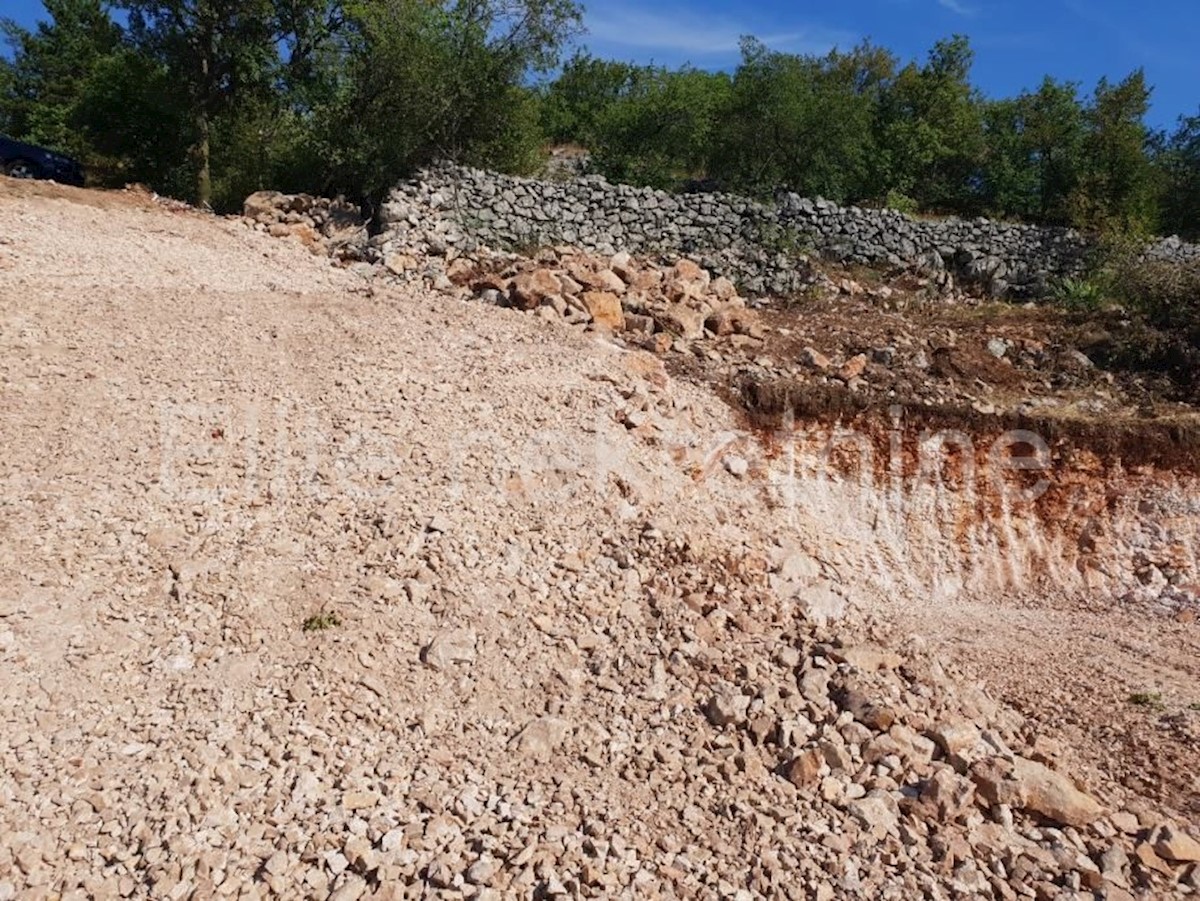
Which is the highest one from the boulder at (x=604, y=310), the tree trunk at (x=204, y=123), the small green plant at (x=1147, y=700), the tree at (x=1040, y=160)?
the tree at (x=1040, y=160)

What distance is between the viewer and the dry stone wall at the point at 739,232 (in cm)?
1275

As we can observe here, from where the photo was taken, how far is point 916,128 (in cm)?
2078

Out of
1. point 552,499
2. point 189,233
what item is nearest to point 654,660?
point 552,499

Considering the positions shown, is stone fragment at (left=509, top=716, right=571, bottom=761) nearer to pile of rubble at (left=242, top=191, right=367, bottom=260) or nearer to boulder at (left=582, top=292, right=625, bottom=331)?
boulder at (left=582, top=292, right=625, bottom=331)

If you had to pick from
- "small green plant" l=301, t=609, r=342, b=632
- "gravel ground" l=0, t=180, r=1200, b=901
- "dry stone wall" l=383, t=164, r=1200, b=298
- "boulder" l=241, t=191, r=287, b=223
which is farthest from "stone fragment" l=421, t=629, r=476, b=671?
"boulder" l=241, t=191, r=287, b=223

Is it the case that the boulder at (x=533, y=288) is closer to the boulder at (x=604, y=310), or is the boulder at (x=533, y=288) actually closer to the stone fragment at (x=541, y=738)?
the boulder at (x=604, y=310)

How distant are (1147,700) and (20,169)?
1715 centimetres

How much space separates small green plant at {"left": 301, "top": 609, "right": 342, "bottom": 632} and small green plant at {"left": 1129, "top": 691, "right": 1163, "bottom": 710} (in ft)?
16.7

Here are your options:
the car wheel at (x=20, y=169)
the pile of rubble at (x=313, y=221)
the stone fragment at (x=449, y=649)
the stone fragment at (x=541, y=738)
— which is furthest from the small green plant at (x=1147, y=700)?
the car wheel at (x=20, y=169)

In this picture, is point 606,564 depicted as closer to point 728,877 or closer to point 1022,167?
point 728,877

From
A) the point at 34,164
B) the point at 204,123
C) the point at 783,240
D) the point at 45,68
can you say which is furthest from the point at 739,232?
the point at 45,68

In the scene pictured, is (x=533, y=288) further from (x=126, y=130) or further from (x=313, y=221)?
(x=126, y=130)

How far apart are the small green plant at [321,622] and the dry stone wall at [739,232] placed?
862cm

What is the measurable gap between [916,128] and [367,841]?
72.8ft
